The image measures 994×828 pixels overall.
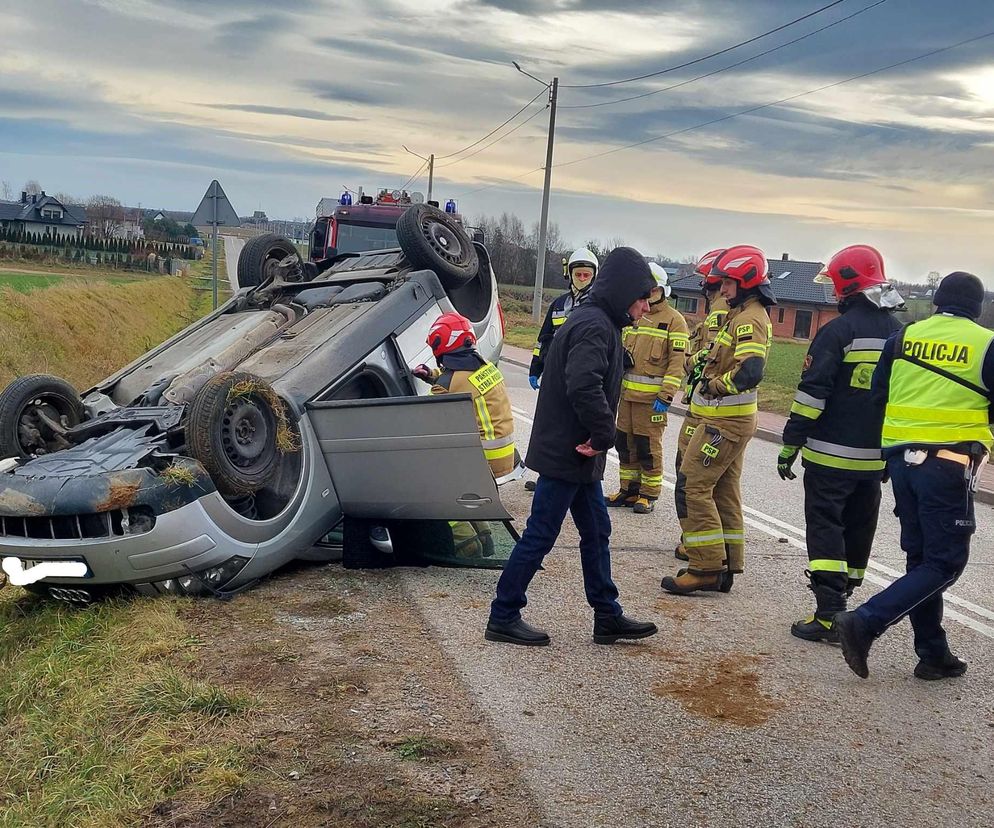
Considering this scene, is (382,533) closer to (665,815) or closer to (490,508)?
(490,508)

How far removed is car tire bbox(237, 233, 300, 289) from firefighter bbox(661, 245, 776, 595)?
386 cm

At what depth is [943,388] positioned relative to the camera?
4398 millimetres

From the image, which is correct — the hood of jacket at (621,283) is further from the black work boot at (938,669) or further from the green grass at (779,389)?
the green grass at (779,389)

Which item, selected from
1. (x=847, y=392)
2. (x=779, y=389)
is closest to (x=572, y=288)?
(x=847, y=392)

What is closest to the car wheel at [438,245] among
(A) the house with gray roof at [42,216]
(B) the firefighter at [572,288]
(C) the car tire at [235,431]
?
(B) the firefighter at [572,288]

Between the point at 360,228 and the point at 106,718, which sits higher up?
the point at 360,228

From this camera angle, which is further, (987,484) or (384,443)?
(987,484)

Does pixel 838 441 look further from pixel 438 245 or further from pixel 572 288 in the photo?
pixel 572 288

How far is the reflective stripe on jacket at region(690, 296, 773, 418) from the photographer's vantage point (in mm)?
5520

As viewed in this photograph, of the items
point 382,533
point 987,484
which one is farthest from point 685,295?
point 382,533

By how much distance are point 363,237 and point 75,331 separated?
7.13m

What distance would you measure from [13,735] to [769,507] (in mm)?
5949

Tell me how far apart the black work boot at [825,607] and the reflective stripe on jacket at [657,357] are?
271 centimetres

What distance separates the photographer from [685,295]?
69938mm
